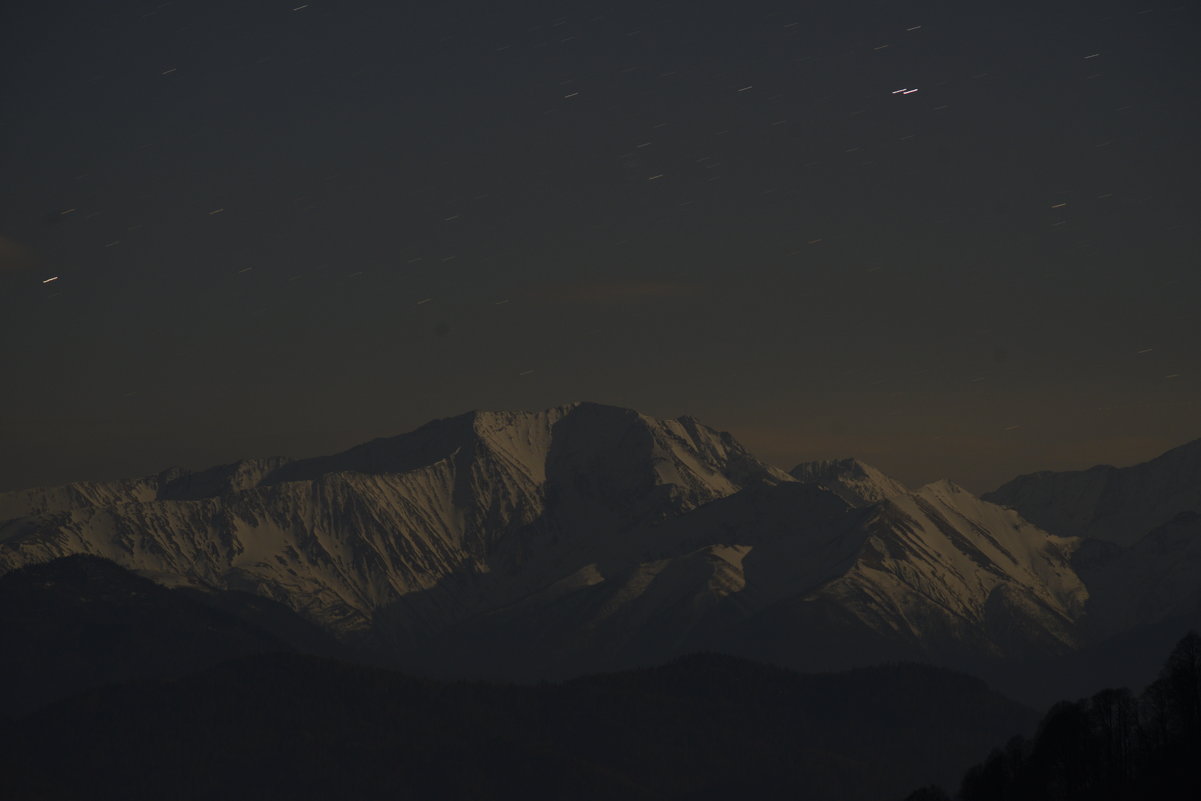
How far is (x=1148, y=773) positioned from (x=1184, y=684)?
1179 centimetres

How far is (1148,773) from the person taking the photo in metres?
188

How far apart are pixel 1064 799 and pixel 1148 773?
41.4 feet

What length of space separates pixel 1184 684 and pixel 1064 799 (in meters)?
17.0

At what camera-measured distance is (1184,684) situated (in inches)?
7662

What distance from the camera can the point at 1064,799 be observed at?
19788 cm
